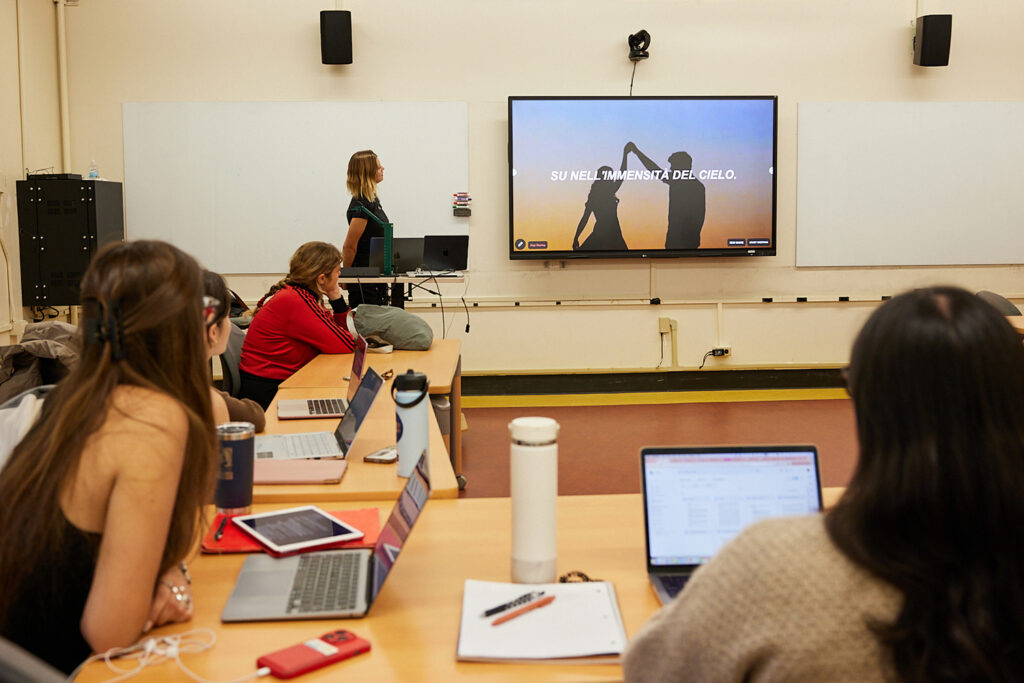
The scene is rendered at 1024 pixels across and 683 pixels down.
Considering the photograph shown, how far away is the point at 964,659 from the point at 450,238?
4689mm

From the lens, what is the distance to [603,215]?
684 cm

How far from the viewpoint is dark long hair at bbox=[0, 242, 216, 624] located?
1.48m

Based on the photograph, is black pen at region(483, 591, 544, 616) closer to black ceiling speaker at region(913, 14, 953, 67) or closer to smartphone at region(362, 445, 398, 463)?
smartphone at region(362, 445, 398, 463)

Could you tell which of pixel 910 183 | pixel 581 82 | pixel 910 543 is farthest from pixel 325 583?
pixel 910 183

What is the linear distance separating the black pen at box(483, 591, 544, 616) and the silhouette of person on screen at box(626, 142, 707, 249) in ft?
18.2

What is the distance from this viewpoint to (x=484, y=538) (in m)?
1.96

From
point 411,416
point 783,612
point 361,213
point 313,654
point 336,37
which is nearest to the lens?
point 783,612

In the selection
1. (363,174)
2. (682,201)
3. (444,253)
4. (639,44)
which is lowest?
(444,253)

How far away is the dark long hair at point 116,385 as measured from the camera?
1.48 meters

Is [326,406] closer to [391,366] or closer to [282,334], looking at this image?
[391,366]

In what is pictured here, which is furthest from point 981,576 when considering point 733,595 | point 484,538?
point 484,538

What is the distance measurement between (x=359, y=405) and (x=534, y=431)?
1139 millimetres

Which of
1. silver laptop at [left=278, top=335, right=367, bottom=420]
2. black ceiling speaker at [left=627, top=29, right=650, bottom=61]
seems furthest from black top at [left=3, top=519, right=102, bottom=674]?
black ceiling speaker at [left=627, top=29, right=650, bottom=61]

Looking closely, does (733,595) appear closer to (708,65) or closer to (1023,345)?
(1023,345)
